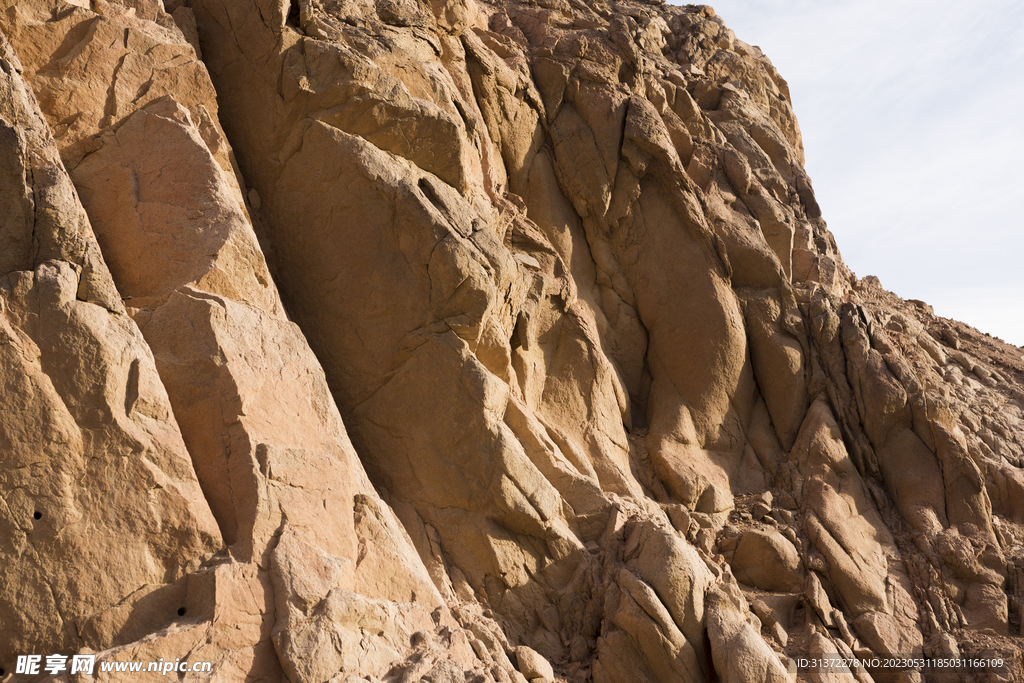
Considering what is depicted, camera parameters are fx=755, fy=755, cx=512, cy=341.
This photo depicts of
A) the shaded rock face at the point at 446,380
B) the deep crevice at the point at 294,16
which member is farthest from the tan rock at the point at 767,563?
the deep crevice at the point at 294,16

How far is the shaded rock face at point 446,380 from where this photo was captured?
748cm

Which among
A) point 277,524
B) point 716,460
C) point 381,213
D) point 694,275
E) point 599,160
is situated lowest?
point 277,524

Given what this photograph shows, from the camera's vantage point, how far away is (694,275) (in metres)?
15.9

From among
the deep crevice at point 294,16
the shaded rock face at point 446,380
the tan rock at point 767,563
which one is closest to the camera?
the shaded rock face at point 446,380

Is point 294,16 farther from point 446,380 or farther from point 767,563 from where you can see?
point 767,563

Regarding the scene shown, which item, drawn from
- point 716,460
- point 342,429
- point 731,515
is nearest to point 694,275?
point 716,460

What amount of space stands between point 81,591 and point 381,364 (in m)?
5.12

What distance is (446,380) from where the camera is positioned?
11.0 meters

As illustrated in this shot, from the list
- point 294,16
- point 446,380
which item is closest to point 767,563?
point 446,380

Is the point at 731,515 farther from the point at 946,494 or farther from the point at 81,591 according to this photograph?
the point at 81,591

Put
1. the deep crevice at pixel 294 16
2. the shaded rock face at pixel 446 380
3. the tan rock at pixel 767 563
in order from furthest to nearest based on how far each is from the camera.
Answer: the tan rock at pixel 767 563 → the deep crevice at pixel 294 16 → the shaded rock face at pixel 446 380

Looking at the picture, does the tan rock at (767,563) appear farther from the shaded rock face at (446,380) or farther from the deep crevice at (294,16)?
the deep crevice at (294,16)

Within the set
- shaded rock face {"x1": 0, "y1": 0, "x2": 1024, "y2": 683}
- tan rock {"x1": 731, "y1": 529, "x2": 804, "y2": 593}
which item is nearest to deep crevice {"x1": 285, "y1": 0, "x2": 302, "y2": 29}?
shaded rock face {"x1": 0, "y1": 0, "x2": 1024, "y2": 683}

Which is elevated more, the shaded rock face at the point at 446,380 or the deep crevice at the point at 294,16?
the deep crevice at the point at 294,16
